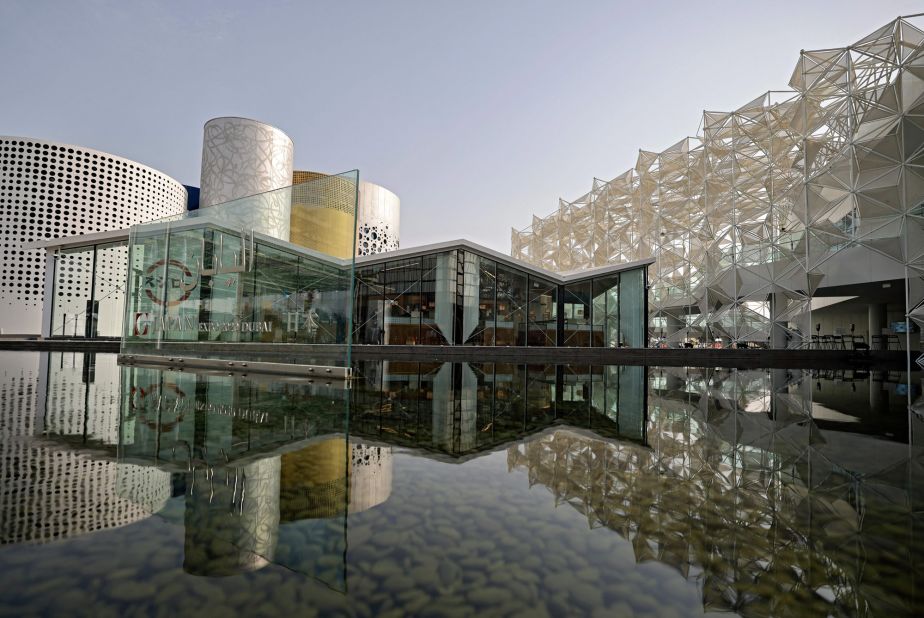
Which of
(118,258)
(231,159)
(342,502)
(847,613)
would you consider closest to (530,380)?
(342,502)

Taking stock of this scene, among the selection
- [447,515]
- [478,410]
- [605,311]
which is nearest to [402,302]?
[605,311]

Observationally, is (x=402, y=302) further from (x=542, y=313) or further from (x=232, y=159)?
(x=232, y=159)

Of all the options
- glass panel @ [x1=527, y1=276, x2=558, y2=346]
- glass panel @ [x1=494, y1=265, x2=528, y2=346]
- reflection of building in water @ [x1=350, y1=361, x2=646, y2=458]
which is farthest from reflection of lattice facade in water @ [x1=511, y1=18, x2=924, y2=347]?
reflection of building in water @ [x1=350, y1=361, x2=646, y2=458]

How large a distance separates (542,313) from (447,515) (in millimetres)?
17777

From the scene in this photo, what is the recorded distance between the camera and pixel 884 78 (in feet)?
62.6

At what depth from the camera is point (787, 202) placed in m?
26.9

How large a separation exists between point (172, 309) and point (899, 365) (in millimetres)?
24704

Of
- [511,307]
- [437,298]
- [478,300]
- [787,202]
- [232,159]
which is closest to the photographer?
[437,298]

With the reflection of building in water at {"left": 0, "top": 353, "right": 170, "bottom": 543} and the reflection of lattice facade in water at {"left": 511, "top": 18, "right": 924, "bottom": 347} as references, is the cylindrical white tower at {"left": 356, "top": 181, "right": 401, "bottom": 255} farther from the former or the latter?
the reflection of building in water at {"left": 0, "top": 353, "right": 170, "bottom": 543}

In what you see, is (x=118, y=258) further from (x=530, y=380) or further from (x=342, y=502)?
(x=342, y=502)

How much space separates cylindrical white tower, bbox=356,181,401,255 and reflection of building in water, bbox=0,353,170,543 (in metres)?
54.2

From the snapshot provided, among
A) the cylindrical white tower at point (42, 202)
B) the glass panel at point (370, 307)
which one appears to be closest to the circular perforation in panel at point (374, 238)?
the cylindrical white tower at point (42, 202)

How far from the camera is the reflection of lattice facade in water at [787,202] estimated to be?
17266mm

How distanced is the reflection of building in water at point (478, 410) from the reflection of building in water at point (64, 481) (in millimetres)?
1712
